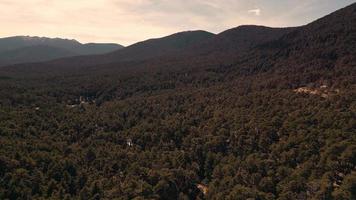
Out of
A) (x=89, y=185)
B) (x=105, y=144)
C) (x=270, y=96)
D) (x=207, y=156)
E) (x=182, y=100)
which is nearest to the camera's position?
(x=89, y=185)

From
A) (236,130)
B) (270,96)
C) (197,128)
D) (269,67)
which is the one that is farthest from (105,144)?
(269,67)

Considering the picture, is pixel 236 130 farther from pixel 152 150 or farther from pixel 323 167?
pixel 323 167

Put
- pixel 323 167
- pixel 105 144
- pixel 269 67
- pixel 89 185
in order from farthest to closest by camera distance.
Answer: pixel 269 67
pixel 105 144
pixel 89 185
pixel 323 167

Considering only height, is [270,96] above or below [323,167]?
above

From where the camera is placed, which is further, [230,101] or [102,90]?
[102,90]

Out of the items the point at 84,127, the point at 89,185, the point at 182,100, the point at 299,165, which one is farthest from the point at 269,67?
the point at 89,185

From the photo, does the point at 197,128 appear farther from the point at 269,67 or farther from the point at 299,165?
the point at 269,67

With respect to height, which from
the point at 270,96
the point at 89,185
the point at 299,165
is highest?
the point at 270,96
